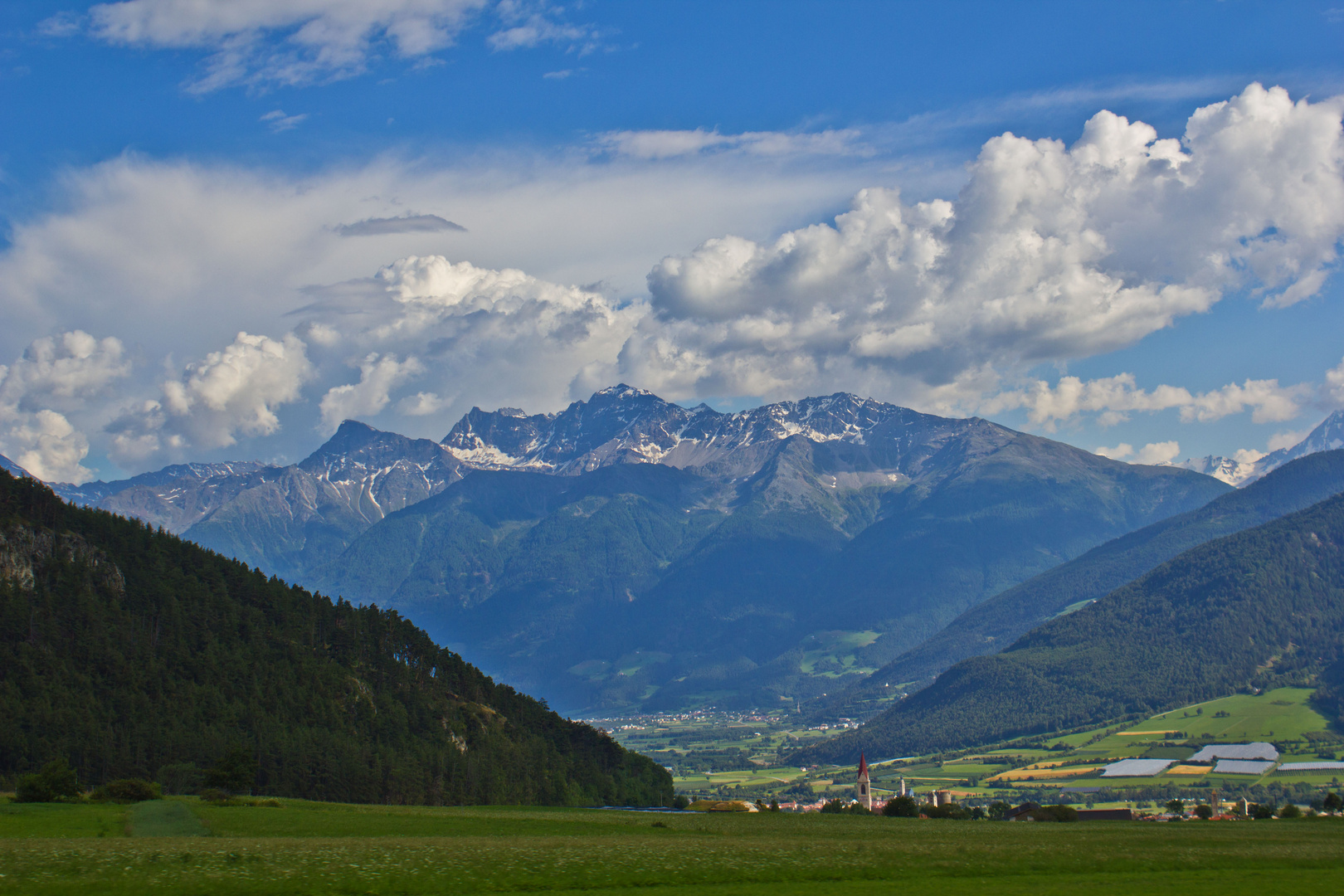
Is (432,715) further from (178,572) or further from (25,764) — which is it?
(25,764)

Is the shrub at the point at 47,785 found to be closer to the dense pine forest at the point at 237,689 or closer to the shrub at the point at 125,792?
the shrub at the point at 125,792

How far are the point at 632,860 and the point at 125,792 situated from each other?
6019cm

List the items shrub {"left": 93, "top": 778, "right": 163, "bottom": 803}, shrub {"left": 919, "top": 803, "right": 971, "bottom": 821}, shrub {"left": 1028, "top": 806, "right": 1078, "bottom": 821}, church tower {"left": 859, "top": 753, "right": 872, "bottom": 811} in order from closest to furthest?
shrub {"left": 93, "top": 778, "right": 163, "bottom": 803} → shrub {"left": 1028, "top": 806, "right": 1078, "bottom": 821} → shrub {"left": 919, "top": 803, "right": 971, "bottom": 821} → church tower {"left": 859, "top": 753, "right": 872, "bottom": 811}

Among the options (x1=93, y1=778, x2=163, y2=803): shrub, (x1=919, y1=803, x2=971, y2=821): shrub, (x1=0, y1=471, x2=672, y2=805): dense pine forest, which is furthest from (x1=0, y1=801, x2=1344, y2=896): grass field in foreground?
(x1=0, y1=471, x2=672, y2=805): dense pine forest

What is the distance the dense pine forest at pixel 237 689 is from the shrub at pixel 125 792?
75.2 feet

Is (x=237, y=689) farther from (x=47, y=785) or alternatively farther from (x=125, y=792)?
(x=47, y=785)

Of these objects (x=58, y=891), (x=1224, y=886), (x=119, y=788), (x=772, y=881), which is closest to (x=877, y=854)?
(x=772, y=881)

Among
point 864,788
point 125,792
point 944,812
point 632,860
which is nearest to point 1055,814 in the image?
point 944,812

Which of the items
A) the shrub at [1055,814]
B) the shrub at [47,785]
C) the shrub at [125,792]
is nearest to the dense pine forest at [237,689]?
the shrub at [125,792]

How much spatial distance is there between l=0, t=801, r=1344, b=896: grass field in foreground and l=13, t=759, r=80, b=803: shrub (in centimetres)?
1719

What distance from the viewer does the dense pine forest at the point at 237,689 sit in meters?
130

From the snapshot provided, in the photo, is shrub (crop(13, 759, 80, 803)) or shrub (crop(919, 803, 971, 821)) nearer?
shrub (crop(13, 759, 80, 803))

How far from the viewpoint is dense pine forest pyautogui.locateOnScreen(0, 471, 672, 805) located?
428ft

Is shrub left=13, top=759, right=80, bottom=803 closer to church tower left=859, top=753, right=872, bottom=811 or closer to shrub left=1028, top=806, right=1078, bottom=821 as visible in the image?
shrub left=1028, top=806, right=1078, bottom=821
